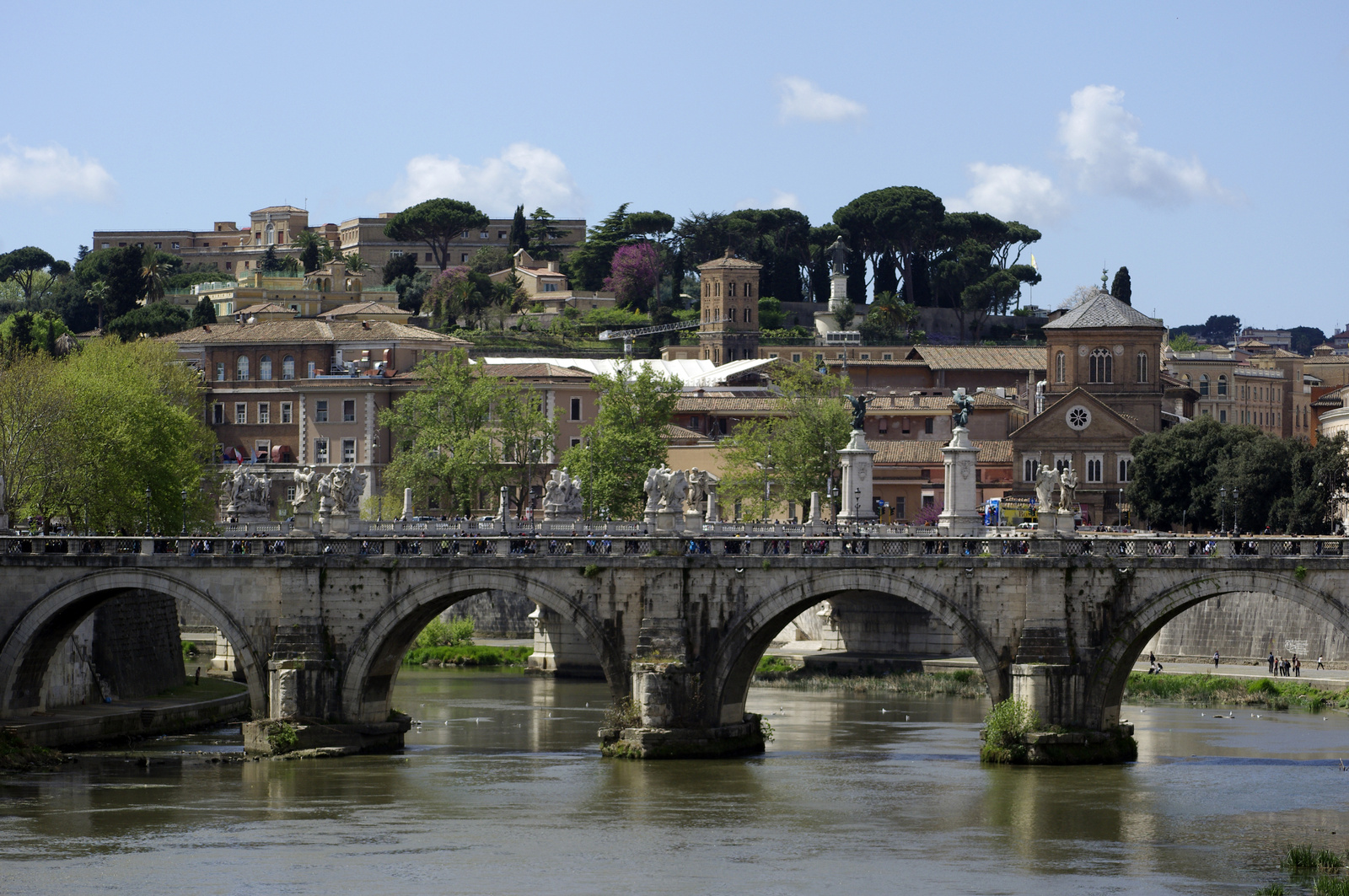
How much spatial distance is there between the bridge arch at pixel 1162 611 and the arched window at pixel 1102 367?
207 feet

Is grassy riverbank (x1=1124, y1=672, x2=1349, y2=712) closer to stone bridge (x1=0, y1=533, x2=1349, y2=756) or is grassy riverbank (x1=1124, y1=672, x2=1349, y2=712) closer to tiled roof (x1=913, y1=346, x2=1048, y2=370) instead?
stone bridge (x1=0, y1=533, x2=1349, y2=756)

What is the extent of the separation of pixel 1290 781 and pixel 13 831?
25.3 meters

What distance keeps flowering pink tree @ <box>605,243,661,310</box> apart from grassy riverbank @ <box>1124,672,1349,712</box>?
88488 millimetres

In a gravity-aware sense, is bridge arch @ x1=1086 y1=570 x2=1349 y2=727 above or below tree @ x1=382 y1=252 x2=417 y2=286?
below

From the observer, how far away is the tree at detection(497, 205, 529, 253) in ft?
558

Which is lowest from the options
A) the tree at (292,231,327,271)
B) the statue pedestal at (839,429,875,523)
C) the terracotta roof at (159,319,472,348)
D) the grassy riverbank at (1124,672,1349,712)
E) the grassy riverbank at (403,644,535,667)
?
the grassy riverbank at (1124,672,1349,712)

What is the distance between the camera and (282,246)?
568ft

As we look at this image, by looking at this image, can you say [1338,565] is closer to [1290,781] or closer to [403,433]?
[1290,781]

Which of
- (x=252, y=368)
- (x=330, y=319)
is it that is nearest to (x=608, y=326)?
(x=330, y=319)

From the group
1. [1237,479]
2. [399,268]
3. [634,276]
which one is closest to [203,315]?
[399,268]

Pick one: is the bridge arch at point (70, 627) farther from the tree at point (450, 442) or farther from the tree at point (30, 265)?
the tree at point (30, 265)

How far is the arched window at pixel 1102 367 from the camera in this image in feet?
359

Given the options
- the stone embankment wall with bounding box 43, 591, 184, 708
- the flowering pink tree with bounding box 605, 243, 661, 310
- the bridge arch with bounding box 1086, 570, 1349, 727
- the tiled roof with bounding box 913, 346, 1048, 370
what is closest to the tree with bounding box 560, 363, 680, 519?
the stone embankment wall with bounding box 43, 591, 184, 708

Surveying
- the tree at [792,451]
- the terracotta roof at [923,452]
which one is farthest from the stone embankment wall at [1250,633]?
the terracotta roof at [923,452]
